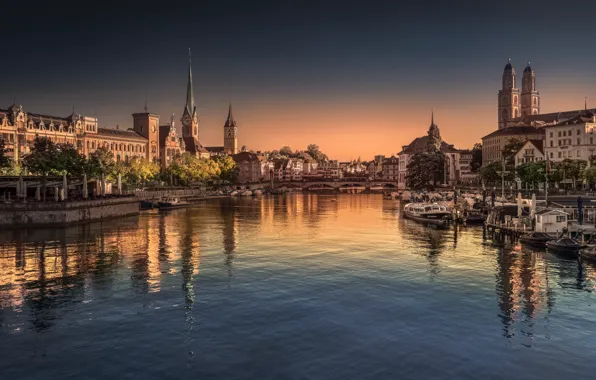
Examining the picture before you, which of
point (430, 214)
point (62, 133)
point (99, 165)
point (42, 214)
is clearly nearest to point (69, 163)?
point (99, 165)

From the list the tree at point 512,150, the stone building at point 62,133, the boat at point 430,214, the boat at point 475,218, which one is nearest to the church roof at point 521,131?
the tree at point 512,150

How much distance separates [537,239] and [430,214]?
107ft

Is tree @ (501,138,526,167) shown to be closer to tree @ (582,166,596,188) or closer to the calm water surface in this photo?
tree @ (582,166,596,188)

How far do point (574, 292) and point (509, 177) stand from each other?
103848 mm

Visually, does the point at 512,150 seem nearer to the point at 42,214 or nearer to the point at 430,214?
Result: the point at 430,214

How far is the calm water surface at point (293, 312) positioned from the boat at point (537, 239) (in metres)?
1.96

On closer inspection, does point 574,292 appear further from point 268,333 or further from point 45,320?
point 45,320

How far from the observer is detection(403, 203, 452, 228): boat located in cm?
8325

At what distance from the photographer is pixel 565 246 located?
163 ft

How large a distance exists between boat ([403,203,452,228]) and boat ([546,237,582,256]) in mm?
28301

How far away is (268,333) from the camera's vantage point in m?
27.1

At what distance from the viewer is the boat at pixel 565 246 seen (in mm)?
48969

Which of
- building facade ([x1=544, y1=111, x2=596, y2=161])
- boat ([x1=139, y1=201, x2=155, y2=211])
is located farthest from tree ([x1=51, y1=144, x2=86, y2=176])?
building facade ([x1=544, y1=111, x2=596, y2=161])

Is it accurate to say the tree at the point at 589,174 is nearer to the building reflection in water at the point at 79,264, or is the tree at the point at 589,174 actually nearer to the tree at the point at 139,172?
the building reflection in water at the point at 79,264
